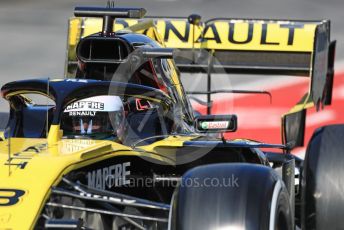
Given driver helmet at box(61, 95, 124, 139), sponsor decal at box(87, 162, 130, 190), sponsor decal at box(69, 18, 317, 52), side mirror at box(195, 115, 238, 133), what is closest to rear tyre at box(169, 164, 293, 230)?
sponsor decal at box(87, 162, 130, 190)

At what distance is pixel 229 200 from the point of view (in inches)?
157

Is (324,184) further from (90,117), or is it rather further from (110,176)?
(90,117)

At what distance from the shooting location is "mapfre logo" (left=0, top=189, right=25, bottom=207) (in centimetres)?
399

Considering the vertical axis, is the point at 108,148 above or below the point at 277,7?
below

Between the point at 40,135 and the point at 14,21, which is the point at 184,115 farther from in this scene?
the point at 14,21

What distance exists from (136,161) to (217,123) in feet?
2.91

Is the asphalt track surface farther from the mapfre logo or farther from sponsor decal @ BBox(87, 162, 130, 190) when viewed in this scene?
the mapfre logo

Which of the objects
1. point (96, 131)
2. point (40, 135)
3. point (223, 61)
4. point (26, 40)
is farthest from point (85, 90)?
point (26, 40)

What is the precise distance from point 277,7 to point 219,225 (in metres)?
12.7

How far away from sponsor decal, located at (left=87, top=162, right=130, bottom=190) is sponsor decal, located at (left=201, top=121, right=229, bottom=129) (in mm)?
989

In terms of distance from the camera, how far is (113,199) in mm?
4086

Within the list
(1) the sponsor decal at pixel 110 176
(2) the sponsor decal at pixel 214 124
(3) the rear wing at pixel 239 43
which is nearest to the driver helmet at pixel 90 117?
(1) the sponsor decal at pixel 110 176

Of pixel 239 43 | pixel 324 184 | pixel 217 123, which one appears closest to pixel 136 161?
pixel 217 123

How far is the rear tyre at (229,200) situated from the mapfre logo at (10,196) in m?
0.70
